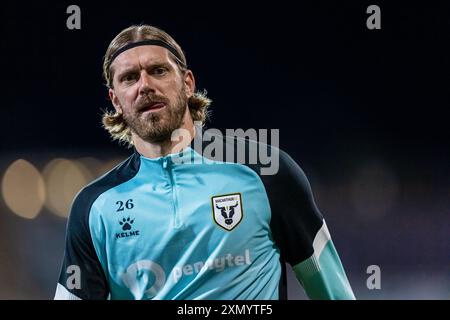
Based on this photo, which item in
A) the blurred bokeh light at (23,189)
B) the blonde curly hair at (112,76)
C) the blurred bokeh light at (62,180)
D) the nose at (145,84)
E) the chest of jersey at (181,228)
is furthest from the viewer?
the blurred bokeh light at (23,189)

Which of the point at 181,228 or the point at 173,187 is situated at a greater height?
the point at 173,187

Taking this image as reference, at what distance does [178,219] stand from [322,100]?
4.44 feet

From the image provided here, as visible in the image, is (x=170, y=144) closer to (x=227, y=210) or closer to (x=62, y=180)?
(x=227, y=210)

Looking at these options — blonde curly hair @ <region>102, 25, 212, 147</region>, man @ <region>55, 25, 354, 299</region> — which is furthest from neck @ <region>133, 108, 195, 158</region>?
blonde curly hair @ <region>102, 25, 212, 147</region>

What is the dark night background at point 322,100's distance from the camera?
11.9ft

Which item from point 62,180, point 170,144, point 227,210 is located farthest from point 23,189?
point 227,210

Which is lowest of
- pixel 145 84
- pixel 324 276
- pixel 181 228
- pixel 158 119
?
pixel 324 276

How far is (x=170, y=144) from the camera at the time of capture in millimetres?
3062

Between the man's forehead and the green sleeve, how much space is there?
1147mm

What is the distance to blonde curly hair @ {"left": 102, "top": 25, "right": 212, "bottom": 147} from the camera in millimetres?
3135

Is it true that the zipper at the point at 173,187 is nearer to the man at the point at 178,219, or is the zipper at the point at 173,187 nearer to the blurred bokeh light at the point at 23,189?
the man at the point at 178,219

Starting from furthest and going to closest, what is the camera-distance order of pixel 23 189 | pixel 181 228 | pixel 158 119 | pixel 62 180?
pixel 23 189 → pixel 62 180 → pixel 158 119 → pixel 181 228

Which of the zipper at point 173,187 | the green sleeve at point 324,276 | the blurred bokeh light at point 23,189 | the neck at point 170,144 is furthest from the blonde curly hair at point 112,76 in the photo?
the green sleeve at point 324,276
